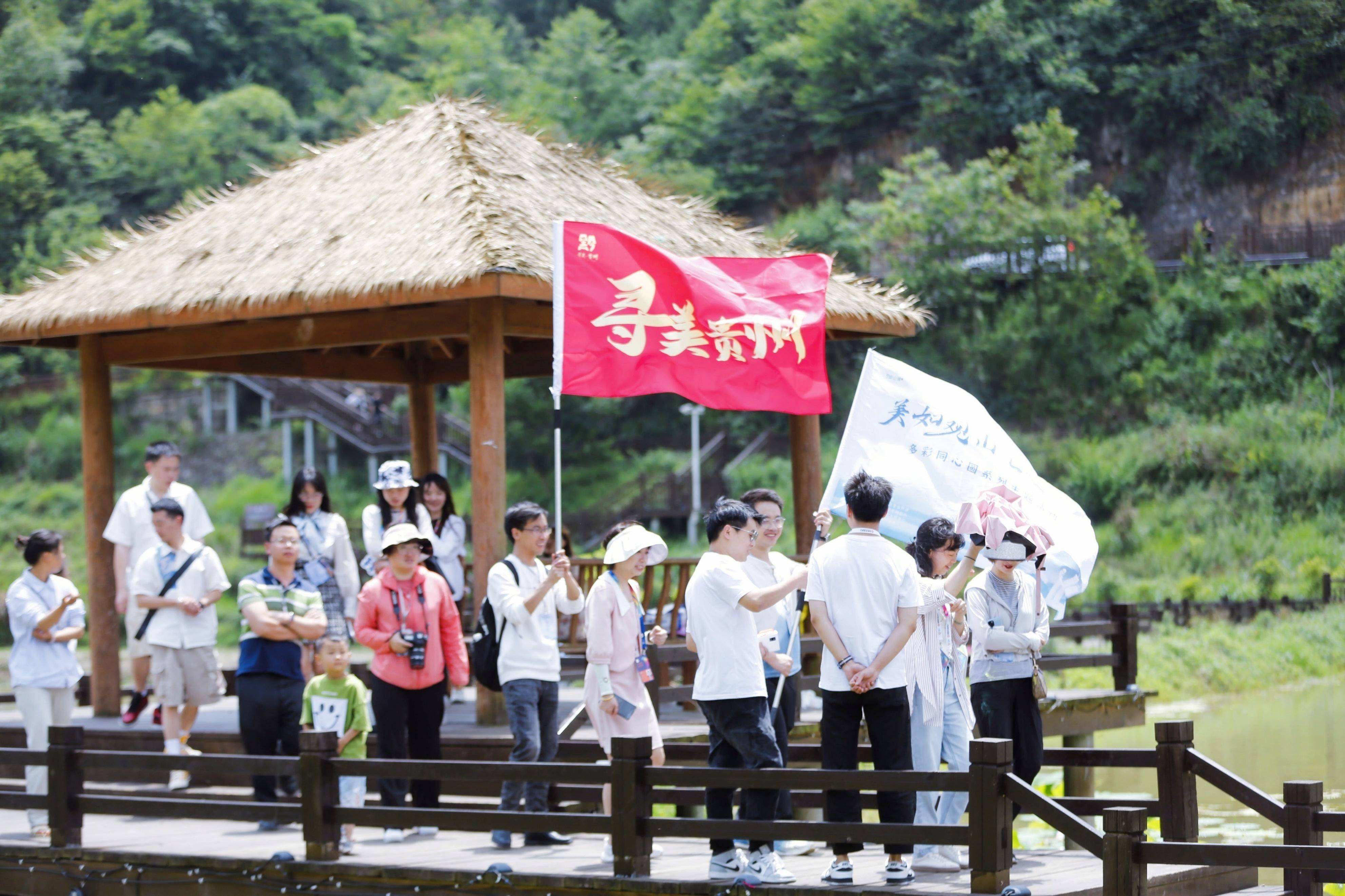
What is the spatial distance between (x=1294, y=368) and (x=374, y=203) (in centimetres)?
3060

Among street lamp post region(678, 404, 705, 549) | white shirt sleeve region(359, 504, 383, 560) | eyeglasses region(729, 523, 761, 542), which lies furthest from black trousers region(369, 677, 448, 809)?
street lamp post region(678, 404, 705, 549)

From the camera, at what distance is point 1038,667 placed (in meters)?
7.04

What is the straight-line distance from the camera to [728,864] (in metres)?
6.25

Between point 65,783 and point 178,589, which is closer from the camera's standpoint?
point 65,783

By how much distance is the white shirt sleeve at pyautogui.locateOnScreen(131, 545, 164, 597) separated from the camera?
29.3 feet

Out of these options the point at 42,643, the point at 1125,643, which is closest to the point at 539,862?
the point at 42,643

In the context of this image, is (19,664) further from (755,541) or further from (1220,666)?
(1220,666)

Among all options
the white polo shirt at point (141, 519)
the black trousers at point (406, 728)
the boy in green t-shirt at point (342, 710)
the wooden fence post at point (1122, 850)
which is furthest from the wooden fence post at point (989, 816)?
the white polo shirt at point (141, 519)

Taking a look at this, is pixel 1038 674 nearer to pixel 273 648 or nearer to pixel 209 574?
pixel 273 648

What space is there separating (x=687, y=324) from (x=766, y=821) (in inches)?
115

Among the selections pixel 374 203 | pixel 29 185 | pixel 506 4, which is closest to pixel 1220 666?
pixel 374 203

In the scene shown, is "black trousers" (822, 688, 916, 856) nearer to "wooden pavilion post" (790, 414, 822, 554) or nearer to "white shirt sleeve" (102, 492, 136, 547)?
"wooden pavilion post" (790, 414, 822, 554)

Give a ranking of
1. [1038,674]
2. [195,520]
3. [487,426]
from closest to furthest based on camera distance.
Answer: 1. [1038,674]
2. [487,426]
3. [195,520]

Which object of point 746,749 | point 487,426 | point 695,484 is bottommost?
point 746,749
